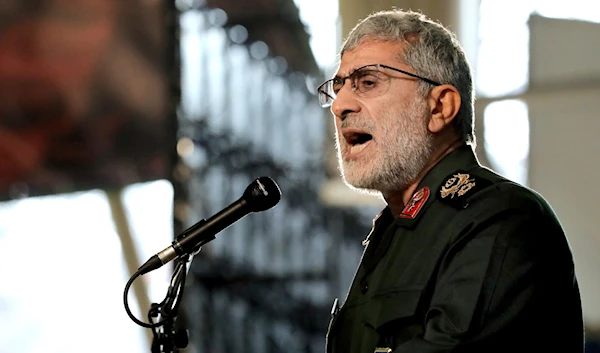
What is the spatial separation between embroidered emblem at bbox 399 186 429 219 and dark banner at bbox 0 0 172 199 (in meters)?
2.27

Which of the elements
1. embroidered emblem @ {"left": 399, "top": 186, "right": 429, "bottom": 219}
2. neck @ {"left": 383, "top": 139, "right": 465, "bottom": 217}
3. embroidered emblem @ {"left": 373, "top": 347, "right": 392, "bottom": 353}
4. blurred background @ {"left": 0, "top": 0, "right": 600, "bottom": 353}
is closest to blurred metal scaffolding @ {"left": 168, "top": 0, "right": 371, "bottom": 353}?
blurred background @ {"left": 0, "top": 0, "right": 600, "bottom": 353}

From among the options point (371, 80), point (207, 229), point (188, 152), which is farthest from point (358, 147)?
point (188, 152)

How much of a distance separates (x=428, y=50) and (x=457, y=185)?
0.29 meters

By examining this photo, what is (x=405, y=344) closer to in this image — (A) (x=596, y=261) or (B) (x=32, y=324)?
(A) (x=596, y=261)

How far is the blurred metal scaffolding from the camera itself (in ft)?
11.1

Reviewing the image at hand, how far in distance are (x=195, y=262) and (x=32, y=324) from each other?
2.70 feet

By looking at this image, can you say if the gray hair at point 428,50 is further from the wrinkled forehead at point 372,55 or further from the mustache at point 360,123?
the mustache at point 360,123

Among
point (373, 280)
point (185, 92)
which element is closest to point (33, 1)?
point (185, 92)

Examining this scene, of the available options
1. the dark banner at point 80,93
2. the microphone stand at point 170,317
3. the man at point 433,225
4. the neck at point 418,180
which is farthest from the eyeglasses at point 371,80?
the dark banner at point 80,93

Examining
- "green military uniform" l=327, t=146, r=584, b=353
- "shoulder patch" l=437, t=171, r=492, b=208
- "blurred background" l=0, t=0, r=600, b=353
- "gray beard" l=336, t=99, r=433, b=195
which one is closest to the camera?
"green military uniform" l=327, t=146, r=584, b=353

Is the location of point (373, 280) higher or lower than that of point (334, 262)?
higher

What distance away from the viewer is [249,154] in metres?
3.59

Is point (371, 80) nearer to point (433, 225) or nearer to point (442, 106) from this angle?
point (442, 106)

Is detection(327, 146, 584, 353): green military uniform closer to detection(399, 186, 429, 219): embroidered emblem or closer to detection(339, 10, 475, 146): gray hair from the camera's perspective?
detection(399, 186, 429, 219): embroidered emblem
